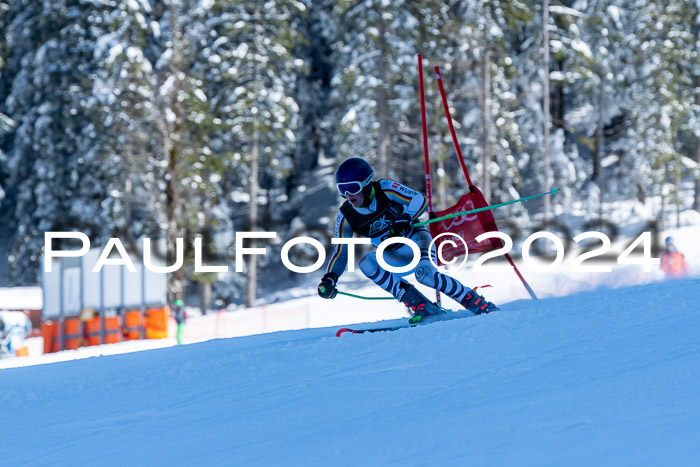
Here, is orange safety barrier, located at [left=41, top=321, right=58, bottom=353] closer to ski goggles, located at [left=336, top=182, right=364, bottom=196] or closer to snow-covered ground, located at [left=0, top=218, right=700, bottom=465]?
snow-covered ground, located at [left=0, top=218, right=700, bottom=465]

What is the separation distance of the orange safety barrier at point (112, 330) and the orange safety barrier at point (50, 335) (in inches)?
41.4

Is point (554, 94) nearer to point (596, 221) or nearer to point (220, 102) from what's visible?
point (596, 221)

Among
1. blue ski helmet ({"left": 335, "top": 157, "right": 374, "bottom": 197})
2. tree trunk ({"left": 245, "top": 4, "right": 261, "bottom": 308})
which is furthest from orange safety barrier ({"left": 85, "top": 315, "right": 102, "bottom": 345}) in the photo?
blue ski helmet ({"left": 335, "top": 157, "right": 374, "bottom": 197})

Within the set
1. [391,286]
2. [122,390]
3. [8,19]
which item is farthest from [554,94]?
[122,390]

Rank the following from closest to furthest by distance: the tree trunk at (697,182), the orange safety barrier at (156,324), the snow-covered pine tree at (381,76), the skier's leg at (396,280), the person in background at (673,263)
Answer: the skier's leg at (396,280) < the person in background at (673,263) < the orange safety barrier at (156,324) < the snow-covered pine tree at (381,76) < the tree trunk at (697,182)

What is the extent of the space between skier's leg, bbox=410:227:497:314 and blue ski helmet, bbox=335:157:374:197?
0.64 meters

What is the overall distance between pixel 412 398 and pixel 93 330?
15.7 m

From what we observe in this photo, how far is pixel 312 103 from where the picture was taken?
36531mm

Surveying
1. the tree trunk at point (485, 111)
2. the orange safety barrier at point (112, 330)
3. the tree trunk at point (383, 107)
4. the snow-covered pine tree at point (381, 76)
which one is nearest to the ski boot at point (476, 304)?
the orange safety barrier at point (112, 330)

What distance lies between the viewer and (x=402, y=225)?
6777mm

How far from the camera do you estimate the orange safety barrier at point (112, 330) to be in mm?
18609

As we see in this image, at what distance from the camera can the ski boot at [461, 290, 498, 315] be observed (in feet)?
23.1

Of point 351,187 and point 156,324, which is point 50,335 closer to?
point 156,324

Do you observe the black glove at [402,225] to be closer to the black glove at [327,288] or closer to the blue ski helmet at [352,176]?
the blue ski helmet at [352,176]
